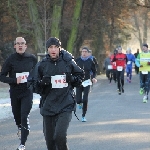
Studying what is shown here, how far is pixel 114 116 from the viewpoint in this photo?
50.5ft

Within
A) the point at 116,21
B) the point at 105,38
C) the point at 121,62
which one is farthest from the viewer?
the point at 105,38

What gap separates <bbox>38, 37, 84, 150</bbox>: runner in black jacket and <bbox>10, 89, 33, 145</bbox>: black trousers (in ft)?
6.38

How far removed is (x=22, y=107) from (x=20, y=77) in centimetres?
48

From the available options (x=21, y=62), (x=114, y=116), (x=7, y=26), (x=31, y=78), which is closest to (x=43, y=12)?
(x=7, y=26)

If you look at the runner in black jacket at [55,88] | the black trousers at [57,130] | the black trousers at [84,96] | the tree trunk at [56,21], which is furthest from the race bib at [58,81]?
the tree trunk at [56,21]

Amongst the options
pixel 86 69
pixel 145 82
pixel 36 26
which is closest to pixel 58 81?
A: pixel 86 69

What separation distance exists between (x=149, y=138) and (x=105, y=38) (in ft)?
135

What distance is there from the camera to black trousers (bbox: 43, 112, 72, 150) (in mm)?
7480

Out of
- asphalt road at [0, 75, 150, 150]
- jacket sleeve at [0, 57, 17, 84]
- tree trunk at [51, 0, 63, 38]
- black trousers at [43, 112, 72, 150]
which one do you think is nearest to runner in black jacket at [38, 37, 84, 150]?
black trousers at [43, 112, 72, 150]

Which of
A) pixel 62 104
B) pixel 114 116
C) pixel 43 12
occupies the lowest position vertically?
pixel 114 116

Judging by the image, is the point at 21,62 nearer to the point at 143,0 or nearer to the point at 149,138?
the point at 149,138

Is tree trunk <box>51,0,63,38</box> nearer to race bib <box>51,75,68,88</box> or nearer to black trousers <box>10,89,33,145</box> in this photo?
black trousers <box>10,89,33,145</box>

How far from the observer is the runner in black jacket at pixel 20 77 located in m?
9.84

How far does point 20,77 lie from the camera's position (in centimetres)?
979
